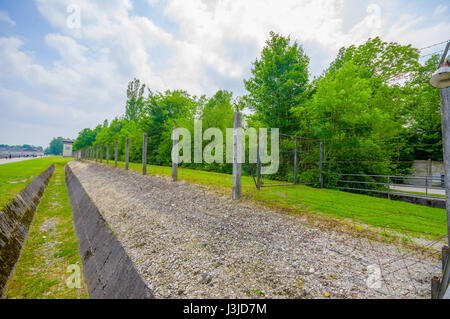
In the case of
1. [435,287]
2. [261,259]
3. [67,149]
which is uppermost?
[67,149]

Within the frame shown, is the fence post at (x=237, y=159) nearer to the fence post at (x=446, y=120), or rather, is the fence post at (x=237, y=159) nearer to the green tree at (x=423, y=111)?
the fence post at (x=446, y=120)

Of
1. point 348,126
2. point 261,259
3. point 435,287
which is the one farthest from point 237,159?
point 348,126

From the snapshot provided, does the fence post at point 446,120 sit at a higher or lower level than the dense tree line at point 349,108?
lower

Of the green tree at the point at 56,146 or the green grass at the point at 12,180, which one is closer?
the green grass at the point at 12,180

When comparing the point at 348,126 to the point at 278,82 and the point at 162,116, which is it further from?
the point at 162,116

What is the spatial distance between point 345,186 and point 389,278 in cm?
796

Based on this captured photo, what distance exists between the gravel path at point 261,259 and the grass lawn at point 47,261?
117 cm

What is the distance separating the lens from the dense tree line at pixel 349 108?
878 cm

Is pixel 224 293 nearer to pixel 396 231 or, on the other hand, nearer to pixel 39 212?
pixel 396 231

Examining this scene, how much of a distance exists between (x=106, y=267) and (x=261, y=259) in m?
2.84

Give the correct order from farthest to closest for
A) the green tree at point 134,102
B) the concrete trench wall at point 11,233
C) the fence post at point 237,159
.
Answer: the green tree at point 134,102
the fence post at point 237,159
the concrete trench wall at point 11,233

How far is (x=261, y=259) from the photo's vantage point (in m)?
2.60

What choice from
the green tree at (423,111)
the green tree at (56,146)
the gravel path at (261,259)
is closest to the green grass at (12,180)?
the gravel path at (261,259)
